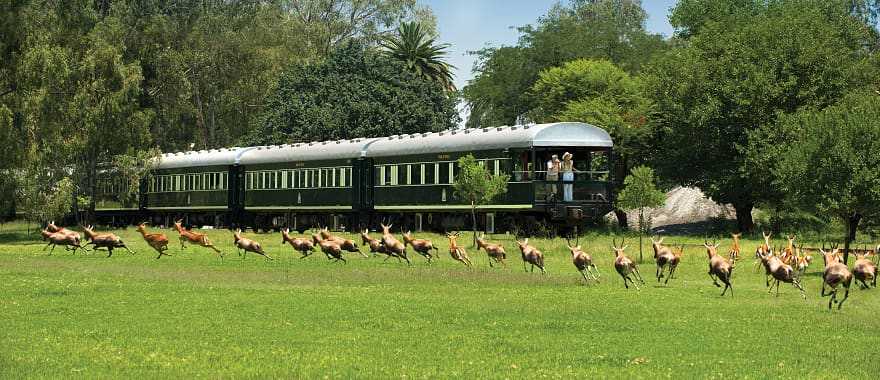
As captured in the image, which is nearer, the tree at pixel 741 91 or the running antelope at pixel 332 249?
the running antelope at pixel 332 249

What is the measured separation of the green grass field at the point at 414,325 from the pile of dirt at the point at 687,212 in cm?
3582

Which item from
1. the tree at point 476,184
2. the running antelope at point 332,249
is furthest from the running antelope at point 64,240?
the tree at point 476,184

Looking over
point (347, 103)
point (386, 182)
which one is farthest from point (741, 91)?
point (347, 103)

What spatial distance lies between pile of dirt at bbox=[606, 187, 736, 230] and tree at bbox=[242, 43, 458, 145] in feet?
61.6

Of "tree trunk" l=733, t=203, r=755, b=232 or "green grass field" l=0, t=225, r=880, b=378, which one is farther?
"tree trunk" l=733, t=203, r=755, b=232

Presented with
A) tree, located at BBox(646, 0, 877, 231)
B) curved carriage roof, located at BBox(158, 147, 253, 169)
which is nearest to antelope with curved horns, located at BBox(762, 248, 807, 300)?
tree, located at BBox(646, 0, 877, 231)

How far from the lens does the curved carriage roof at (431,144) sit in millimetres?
50812

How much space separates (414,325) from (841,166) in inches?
773

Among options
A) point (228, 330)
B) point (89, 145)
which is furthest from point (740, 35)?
point (228, 330)

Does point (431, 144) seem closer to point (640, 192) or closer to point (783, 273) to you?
point (640, 192)

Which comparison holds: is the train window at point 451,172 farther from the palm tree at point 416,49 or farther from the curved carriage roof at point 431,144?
the palm tree at point 416,49

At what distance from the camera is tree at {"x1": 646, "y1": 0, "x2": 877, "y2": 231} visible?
58.8 metres

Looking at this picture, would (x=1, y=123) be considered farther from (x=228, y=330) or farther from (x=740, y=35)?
(x=228, y=330)

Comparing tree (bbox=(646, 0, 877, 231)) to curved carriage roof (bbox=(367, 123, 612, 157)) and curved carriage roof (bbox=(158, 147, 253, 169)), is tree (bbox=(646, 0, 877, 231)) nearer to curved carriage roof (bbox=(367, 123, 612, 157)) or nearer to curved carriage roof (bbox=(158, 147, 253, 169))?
curved carriage roof (bbox=(367, 123, 612, 157))
